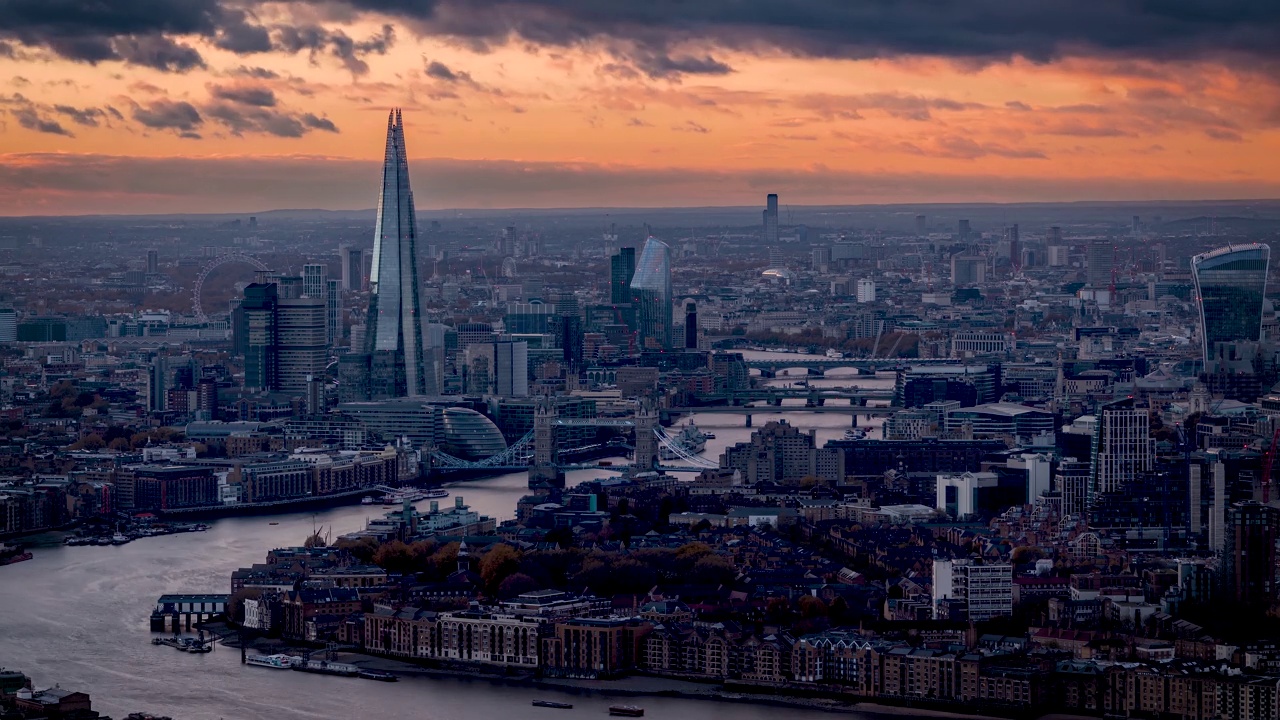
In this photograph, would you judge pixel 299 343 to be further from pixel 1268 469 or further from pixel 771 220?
pixel 771 220

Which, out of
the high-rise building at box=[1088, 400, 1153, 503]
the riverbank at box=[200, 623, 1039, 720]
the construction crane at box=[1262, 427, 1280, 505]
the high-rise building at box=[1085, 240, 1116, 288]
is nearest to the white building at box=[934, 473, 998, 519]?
the high-rise building at box=[1088, 400, 1153, 503]

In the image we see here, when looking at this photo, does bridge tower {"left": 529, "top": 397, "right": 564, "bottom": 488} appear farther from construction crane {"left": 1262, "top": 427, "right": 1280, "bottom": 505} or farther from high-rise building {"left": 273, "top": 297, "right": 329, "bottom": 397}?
construction crane {"left": 1262, "top": 427, "right": 1280, "bottom": 505}

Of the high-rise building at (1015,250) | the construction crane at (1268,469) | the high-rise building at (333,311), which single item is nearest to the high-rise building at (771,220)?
the high-rise building at (1015,250)

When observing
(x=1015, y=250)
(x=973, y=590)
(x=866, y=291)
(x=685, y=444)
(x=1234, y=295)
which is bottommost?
(x=973, y=590)

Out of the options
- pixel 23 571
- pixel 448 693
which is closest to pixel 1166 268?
pixel 23 571

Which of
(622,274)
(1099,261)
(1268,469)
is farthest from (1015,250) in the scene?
(1268,469)

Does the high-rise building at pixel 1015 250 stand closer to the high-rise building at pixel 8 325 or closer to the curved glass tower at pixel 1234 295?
the high-rise building at pixel 8 325
